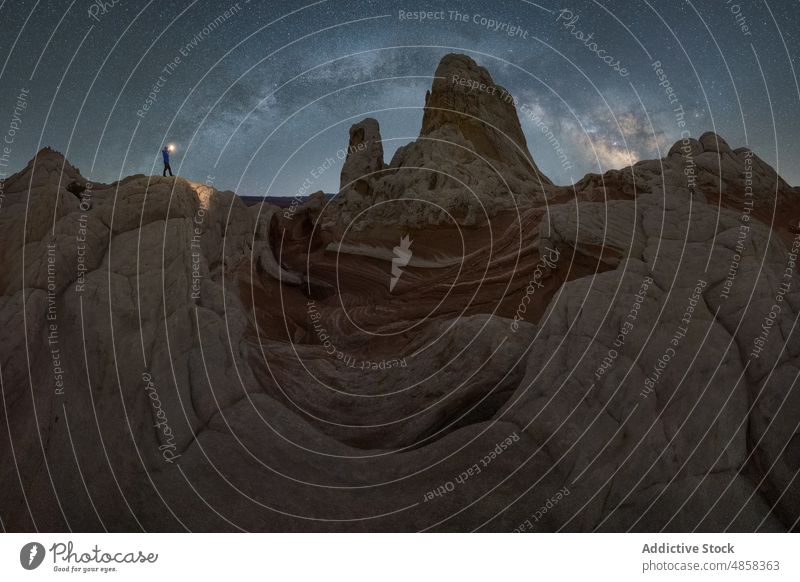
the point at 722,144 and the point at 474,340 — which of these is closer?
the point at 474,340

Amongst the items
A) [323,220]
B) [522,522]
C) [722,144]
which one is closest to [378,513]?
[522,522]

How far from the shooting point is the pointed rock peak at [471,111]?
20562 mm

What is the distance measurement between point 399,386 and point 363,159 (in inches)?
501

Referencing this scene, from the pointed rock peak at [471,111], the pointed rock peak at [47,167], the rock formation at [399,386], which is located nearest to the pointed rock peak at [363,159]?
the pointed rock peak at [471,111]

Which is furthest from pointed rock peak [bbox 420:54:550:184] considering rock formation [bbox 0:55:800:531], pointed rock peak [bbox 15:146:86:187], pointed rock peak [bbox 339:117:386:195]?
pointed rock peak [bbox 15:146:86:187]

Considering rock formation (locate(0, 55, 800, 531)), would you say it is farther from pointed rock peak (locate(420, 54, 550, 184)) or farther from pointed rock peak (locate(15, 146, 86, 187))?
pointed rock peak (locate(420, 54, 550, 184))

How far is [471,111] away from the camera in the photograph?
→ 68.5 ft

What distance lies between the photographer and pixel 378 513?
5855 millimetres

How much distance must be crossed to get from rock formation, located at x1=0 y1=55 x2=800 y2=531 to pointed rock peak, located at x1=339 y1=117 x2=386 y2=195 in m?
9.66

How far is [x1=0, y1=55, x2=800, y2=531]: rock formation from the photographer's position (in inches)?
230

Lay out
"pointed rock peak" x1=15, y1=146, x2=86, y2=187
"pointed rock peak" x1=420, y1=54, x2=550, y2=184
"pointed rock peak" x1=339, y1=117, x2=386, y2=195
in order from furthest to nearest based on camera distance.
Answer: "pointed rock peak" x1=420, y1=54, x2=550, y2=184, "pointed rock peak" x1=339, y1=117, x2=386, y2=195, "pointed rock peak" x1=15, y1=146, x2=86, y2=187

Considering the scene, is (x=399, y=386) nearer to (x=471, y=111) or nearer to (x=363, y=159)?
(x=363, y=159)

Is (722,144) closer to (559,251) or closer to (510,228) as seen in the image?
(510,228)
